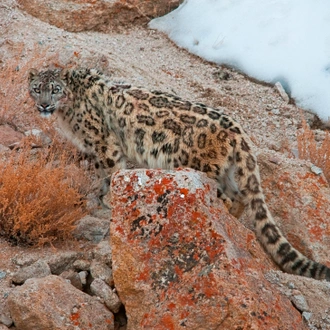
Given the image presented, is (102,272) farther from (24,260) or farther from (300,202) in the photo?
(300,202)

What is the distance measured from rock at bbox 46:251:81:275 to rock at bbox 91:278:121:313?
53 centimetres

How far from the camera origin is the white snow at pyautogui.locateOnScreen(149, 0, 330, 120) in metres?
10.5

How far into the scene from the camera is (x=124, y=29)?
11891mm

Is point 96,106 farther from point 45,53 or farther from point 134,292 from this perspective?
point 134,292

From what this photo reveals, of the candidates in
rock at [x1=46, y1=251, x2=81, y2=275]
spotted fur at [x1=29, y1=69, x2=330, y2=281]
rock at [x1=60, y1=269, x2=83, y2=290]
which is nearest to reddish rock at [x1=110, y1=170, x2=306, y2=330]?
rock at [x1=60, y1=269, x2=83, y2=290]

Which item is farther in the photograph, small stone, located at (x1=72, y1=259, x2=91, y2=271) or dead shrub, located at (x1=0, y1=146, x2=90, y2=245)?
dead shrub, located at (x1=0, y1=146, x2=90, y2=245)

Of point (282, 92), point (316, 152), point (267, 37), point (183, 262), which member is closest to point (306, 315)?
point (183, 262)

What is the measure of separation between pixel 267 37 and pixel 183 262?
23.7 feet

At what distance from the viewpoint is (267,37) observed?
11.2m

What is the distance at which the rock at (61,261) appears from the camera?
550cm

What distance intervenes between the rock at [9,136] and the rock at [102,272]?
293 cm

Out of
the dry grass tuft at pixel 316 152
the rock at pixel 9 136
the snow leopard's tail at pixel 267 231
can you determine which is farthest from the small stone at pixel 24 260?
the dry grass tuft at pixel 316 152

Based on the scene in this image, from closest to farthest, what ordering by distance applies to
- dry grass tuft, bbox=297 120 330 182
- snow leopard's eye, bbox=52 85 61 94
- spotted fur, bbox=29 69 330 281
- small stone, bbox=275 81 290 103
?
spotted fur, bbox=29 69 330 281 < snow leopard's eye, bbox=52 85 61 94 < dry grass tuft, bbox=297 120 330 182 < small stone, bbox=275 81 290 103

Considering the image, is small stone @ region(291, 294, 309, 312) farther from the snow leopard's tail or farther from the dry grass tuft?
the dry grass tuft
